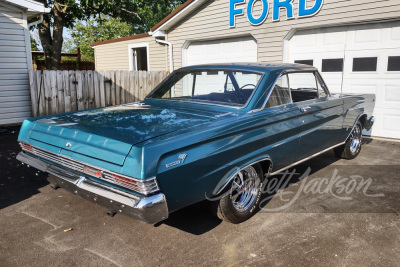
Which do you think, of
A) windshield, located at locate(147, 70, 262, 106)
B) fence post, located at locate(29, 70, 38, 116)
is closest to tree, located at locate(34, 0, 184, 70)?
fence post, located at locate(29, 70, 38, 116)

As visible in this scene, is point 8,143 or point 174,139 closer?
point 174,139

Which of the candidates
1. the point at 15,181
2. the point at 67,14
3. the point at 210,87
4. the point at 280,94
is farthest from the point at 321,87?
the point at 67,14

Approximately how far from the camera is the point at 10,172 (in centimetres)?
494

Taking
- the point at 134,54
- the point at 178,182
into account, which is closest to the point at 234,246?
the point at 178,182

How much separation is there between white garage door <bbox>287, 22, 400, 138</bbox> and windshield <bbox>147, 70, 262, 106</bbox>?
386 cm

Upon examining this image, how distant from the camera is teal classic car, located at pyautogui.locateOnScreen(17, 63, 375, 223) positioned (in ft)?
8.27

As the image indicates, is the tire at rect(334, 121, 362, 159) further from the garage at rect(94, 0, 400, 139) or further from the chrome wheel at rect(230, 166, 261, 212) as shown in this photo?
the chrome wheel at rect(230, 166, 261, 212)

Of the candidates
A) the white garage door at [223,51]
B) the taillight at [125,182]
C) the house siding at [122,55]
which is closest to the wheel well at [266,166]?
the taillight at [125,182]

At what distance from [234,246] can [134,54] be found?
13.0 meters

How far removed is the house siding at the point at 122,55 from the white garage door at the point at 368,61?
604 centimetres

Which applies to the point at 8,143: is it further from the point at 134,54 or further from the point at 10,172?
the point at 134,54

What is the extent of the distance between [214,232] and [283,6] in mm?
7193

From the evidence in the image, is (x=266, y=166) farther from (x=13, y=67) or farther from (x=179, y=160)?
(x=13, y=67)

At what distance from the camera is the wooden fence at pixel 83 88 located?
8961 mm
